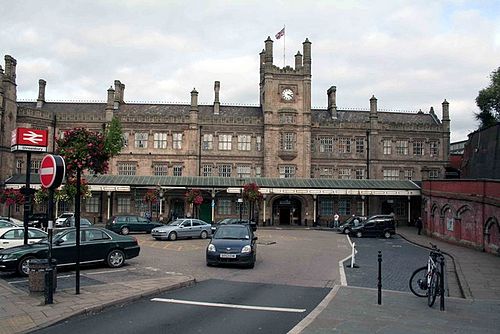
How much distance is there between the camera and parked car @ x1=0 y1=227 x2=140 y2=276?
1366 centimetres

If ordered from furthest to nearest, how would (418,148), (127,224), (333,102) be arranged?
1. (333,102)
2. (418,148)
3. (127,224)

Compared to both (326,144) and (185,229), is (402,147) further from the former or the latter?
(185,229)

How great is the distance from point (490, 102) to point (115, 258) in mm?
50086

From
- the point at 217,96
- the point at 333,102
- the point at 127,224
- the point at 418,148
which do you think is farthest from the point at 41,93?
the point at 418,148

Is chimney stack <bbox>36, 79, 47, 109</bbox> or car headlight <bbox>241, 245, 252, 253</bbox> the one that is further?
chimney stack <bbox>36, 79, 47, 109</bbox>

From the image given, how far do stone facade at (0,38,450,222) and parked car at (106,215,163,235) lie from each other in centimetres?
1602

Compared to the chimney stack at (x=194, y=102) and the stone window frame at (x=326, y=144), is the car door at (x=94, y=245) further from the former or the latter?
the stone window frame at (x=326, y=144)

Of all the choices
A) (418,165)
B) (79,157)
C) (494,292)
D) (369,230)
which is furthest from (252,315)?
(418,165)

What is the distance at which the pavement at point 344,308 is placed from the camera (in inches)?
328

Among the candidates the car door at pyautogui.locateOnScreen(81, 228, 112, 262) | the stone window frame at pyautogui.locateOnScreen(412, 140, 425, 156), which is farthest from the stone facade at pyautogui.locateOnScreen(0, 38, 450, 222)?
the car door at pyautogui.locateOnScreen(81, 228, 112, 262)

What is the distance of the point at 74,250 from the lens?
48.6ft

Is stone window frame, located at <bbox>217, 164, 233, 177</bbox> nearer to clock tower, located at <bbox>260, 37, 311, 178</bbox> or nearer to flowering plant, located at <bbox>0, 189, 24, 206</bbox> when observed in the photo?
clock tower, located at <bbox>260, 37, 311, 178</bbox>

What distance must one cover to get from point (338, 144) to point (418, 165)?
385 inches

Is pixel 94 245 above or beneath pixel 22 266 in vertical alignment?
above
